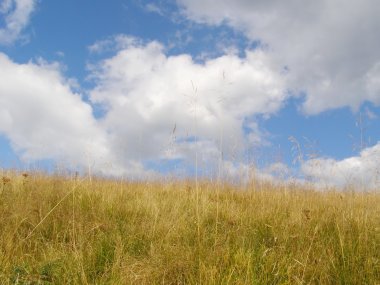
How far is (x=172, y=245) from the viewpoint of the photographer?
11.8 feet

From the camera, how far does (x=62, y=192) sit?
5188 mm

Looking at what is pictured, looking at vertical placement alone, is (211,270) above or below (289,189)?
below

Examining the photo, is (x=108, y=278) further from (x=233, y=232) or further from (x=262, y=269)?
(x=233, y=232)

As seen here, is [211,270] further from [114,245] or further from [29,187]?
[29,187]

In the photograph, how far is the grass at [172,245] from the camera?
2834 millimetres

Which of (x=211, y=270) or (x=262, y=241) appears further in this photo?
(x=262, y=241)

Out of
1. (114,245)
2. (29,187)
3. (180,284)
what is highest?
(29,187)

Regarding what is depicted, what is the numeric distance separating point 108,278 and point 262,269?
1129 millimetres

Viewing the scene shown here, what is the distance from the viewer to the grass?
2.83 meters

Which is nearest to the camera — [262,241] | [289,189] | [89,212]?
[262,241]

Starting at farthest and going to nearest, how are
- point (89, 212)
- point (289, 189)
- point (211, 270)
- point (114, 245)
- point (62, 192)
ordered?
point (289, 189)
point (62, 192)
point (89, 212)
point (114, 245)
point (211, 270)

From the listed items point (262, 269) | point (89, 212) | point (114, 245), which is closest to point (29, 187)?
point (89, 212)

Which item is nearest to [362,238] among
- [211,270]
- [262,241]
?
[262,241]

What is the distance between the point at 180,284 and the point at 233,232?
1.09 m
